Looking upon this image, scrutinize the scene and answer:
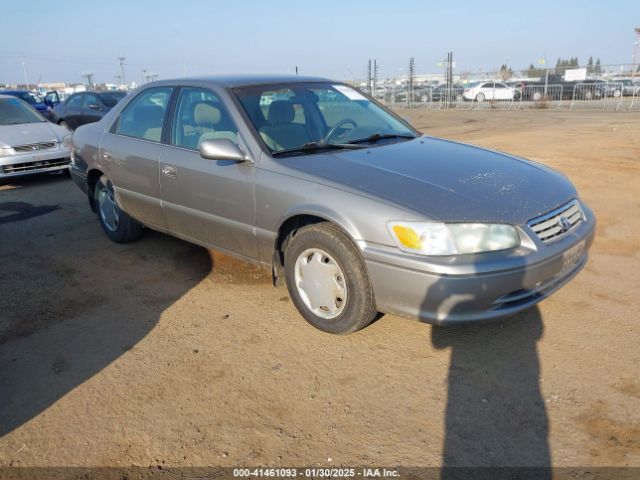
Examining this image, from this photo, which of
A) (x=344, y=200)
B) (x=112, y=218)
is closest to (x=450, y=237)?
(x=344, y=200)

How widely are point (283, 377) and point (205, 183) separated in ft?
5.58

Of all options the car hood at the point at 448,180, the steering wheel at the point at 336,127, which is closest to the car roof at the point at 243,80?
the steering wheel at the point at 336,127

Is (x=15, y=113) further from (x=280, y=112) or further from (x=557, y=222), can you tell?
(x=557, y=222)

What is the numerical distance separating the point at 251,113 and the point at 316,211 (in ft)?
3.56

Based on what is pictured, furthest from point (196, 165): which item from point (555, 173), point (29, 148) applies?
point (29, 148)

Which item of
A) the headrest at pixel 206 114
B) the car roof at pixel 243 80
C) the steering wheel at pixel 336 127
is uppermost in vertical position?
the car roof at pixel 243 80

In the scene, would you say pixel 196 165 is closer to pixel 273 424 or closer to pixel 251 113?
pixel 251 113

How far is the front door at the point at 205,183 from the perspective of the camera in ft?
12.5

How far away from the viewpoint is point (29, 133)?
905 cm

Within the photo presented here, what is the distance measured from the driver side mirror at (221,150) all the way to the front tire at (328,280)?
2.21ft

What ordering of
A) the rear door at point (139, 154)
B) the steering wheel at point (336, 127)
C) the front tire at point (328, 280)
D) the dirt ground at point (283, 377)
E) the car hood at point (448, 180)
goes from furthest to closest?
the rear door at point (139, 154), the steering wheel at point (336, 127), the front tire at point (328, 280), the car hood at point (448, 180), the dirt ground at point (283, 377)

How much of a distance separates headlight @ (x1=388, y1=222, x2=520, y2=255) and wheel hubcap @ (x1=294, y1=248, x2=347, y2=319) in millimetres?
513

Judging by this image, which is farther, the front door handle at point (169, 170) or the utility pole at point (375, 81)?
the utility pole at point (375, 81)

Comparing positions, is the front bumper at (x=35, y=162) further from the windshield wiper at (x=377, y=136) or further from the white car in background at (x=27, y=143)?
the windshield wiper at (x=377, y=136)
